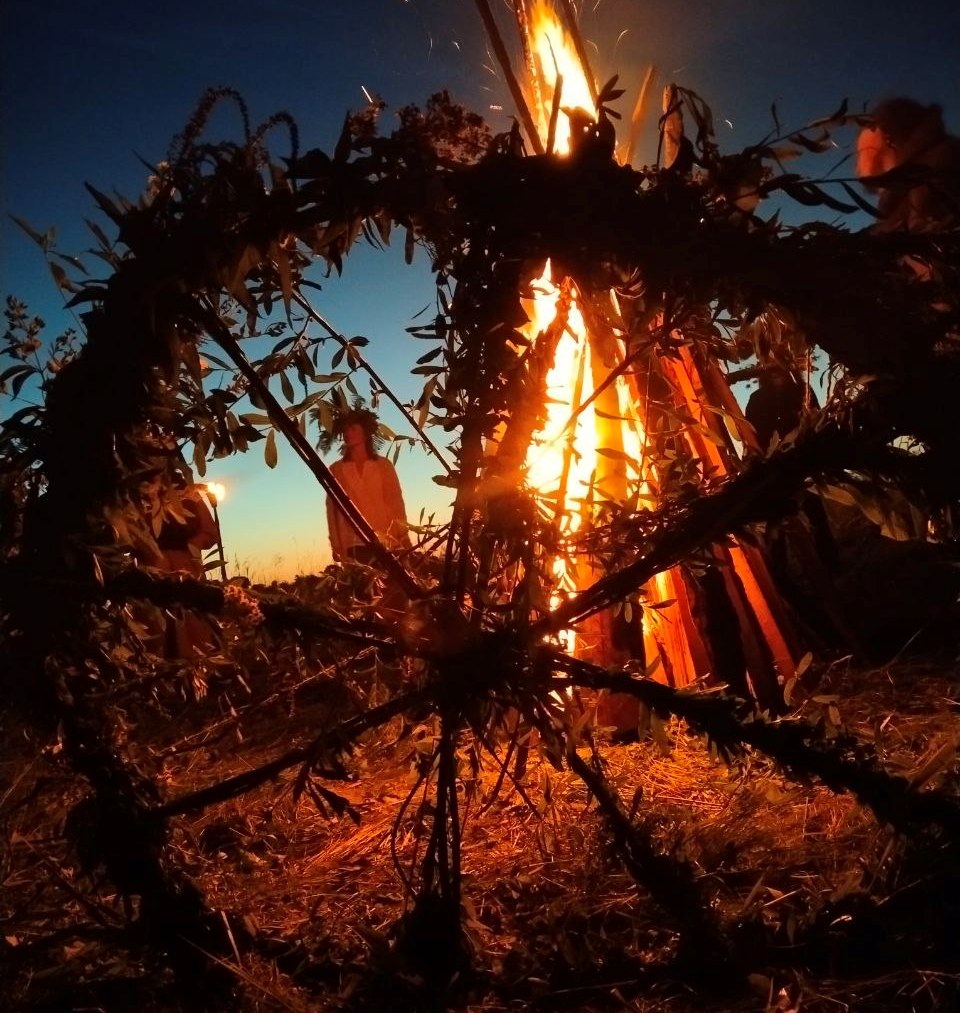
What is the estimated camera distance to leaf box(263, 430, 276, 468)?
7.03 ft

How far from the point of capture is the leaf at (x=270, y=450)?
2143 millimetres

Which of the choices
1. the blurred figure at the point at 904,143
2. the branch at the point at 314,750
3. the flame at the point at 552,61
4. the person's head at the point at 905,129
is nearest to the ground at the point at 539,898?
the branch at the point at 314,750

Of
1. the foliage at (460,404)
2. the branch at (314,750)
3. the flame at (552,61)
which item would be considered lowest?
the branch at (314,750)

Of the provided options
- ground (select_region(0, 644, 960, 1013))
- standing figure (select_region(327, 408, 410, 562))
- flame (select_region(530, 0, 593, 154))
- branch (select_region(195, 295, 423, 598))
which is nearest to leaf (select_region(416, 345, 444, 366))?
branch (select_region(195, 295, 423, 598))

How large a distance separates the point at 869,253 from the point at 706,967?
177 cm

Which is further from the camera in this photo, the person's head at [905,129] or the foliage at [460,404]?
the person's head at [905,129]

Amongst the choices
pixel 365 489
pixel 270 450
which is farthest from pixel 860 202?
pixel 365 489

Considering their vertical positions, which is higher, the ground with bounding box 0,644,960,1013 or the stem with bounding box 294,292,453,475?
the stem with bounding box 294,292,453,475

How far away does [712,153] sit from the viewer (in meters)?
1.67

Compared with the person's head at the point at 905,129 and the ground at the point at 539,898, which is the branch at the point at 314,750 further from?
the person's head at the point at 905,129

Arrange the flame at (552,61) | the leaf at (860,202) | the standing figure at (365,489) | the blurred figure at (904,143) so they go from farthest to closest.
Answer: the standing figure at (365,489) < the flame at (552,61) < the blurred figure at (904,143) < the leaf at (860,202)

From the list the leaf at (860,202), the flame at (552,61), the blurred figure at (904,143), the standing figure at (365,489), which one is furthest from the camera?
the standing figure at (365,489)

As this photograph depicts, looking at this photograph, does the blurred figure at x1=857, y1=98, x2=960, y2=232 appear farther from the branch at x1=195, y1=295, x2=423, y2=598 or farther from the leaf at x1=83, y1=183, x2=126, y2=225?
the leaf at x1=83, y1=183, x2=126, y2=225

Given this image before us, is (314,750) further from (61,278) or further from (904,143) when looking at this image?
(904,143)
